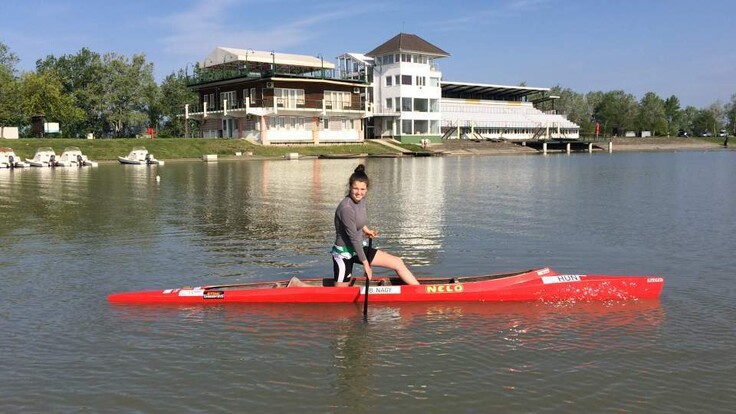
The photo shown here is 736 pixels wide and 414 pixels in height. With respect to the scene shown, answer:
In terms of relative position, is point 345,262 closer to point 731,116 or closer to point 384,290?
point 384,290

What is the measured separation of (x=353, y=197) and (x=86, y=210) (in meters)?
18.4

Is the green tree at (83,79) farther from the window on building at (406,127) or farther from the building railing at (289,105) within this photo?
the window on building at (406,127)

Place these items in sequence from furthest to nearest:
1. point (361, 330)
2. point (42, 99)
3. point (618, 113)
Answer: point (618, 113) < point (42, 99) < point (361, 330)

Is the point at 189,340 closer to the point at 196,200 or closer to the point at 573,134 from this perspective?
the point at 196,200

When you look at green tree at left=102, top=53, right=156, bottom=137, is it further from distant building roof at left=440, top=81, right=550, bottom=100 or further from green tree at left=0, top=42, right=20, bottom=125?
distant building roof at left=440, top=81, right=550, bottom=100

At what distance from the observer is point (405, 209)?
25547 millimetres

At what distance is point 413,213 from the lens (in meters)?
24.3

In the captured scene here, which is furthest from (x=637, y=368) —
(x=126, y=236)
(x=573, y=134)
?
(x=573, y=134)

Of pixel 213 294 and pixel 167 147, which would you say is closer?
pixel 213 294

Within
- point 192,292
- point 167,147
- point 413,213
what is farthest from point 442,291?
point 167,147

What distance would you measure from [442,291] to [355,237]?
6.09ft

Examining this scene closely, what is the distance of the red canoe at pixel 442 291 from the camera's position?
36.6 feet

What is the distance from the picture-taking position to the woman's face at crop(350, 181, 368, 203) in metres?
10.4

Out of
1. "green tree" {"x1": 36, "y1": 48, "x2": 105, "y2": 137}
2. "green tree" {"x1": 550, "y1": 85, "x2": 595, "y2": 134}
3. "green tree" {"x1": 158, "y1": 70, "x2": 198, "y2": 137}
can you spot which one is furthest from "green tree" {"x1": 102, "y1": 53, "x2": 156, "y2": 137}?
"green tree" {"x1": 550, "y1": 85, "x2": 595, "y2": 134}
